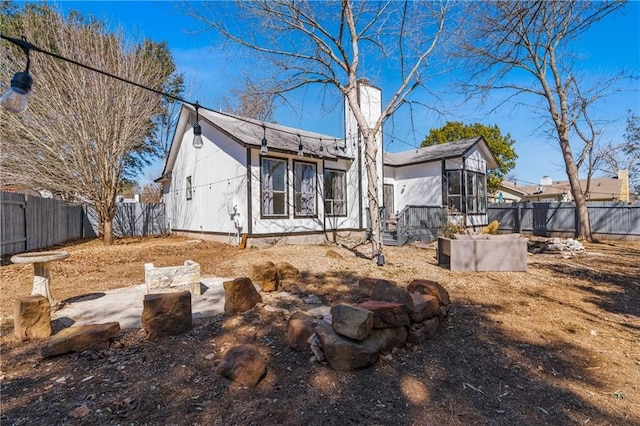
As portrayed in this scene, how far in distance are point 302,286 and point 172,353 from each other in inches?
109

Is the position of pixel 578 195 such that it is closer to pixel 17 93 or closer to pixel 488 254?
pixel 488 254

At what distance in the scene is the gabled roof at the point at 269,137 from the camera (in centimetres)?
993

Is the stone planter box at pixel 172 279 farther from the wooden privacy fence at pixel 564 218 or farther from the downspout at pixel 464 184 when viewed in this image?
the wooden privacy fence at pixel 564 218

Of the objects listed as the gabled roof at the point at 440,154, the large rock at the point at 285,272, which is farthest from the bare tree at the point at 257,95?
the gabled roof at the point at 440,154

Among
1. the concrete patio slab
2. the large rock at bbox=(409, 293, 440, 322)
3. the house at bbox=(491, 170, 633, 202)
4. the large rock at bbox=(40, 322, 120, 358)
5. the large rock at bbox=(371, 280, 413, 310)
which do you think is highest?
the house at bbox=(491, 170, 633, 202)

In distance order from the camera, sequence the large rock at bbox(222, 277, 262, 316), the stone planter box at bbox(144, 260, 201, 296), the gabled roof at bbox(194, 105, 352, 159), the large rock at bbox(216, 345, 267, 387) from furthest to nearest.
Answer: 1. the gabled roof at bbox(194, 105, 352, 159)
2. the stone planter box at bbox(144, 260, 201, 296)
3. the large rock at bbox(222, 277, 262, 316)
4. the large rock at bbox(216, 345, 267, 387)

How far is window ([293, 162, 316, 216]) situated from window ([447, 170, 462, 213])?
283 inches

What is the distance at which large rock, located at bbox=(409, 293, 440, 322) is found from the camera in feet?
10.9

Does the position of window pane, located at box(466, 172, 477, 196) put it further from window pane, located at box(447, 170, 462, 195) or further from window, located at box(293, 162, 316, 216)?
window, located at box(293, 162, 316, 216)

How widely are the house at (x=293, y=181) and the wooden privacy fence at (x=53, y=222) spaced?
1.24 meters

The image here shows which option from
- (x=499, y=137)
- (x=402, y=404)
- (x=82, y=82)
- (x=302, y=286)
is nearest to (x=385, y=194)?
(x=302, y=286)

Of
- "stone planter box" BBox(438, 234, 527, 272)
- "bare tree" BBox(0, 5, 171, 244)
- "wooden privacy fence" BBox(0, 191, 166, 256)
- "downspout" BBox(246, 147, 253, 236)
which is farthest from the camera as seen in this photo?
"bare tree" BBox(0, 5, 171, 244)

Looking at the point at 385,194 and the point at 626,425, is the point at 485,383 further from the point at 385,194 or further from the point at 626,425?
the point at 385,194

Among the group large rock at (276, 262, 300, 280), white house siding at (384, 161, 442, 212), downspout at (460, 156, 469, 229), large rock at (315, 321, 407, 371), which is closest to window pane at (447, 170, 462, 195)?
downspout at (460, 156, 469, 229)
